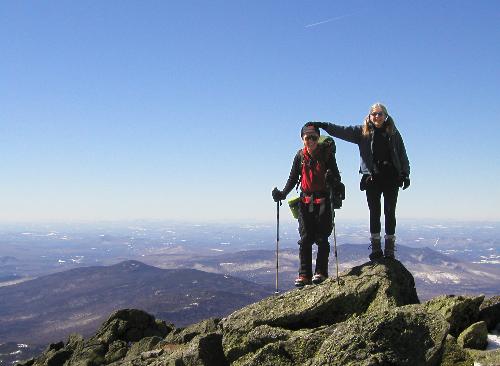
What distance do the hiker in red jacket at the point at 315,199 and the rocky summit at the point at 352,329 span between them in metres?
1.31

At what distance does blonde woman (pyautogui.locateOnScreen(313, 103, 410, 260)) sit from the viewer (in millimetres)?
15672

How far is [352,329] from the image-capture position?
10.1 meters

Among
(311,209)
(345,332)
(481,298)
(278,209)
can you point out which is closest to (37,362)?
(278,209)

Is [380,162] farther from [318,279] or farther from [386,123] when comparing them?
[318,279]

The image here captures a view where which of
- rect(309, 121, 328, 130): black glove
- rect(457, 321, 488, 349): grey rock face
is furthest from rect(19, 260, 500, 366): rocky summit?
rect(309, 121, 328, 130): black glove

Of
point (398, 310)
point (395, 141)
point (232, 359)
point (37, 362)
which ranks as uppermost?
point (395, 141)

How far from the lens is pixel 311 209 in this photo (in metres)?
16.6

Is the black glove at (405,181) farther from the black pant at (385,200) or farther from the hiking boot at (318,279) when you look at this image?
the hiking boot at (318,279)

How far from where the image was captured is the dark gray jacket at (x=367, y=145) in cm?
1564

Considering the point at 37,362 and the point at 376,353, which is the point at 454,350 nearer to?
the point at 376,353

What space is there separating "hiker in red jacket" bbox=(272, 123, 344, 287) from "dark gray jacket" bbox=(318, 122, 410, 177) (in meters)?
0.49

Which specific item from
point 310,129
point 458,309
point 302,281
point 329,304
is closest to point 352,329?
point 329,304

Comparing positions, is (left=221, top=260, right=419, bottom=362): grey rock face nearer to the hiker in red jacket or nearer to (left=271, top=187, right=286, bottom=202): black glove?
the hiker in red jacket

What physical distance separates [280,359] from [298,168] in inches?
317
